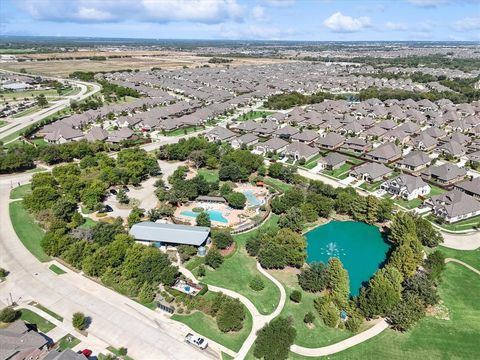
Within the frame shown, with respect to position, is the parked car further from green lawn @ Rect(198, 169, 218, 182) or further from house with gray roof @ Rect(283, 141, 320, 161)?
house with gray roof @ Rect(283, 141, 320, 161)

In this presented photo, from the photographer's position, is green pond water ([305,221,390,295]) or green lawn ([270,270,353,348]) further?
green pond water ([305,221,390,295])

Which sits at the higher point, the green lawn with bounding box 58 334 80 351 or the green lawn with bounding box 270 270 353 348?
the green lawn with bounding box 58 334 80 351

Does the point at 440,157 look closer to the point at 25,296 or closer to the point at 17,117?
the point at 25,296

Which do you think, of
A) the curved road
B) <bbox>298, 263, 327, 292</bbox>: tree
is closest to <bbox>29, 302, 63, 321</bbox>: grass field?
<bbox>298, 263, 327, 292</bbox>: tree

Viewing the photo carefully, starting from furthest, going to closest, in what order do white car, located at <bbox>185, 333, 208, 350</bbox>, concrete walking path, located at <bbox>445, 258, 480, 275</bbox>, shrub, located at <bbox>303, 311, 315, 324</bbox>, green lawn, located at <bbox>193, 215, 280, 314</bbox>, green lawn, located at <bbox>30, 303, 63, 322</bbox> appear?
concrete walking path, located at <bbox>445, 258, 480, 275</bbox> < green lawn, located at <bbox>193, 215, 280, 314</bbox> < green lawn, located at <bbox>30, 303, 63, 322</bbox> < shrub, located at <bbox>303, 311, 315, 324</bbox> < white car, located at <bbox>185, 333, 208, 350</bbox>

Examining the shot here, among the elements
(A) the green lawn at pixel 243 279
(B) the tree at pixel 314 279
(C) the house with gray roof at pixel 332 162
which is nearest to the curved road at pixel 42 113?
(A) the green lawn at pixel 243 279

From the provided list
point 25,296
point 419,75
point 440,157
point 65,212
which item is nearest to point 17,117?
point 65,212

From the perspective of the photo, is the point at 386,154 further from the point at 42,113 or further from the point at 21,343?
the point at 42,113
